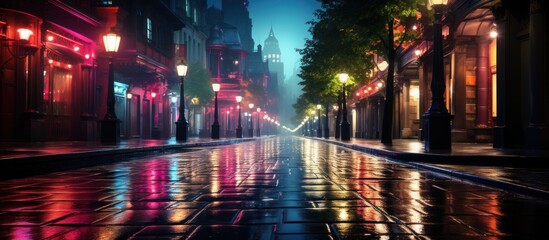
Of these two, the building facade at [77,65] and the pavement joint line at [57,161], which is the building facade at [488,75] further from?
the building facade at [77,65]

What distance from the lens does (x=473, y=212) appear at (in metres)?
5.04

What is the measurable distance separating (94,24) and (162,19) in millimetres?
11600

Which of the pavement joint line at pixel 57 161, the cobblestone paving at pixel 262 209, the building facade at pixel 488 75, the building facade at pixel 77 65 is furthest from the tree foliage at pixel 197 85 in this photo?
the cobblestone paving at pixel 262 209

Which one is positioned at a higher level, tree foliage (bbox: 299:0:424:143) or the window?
the window

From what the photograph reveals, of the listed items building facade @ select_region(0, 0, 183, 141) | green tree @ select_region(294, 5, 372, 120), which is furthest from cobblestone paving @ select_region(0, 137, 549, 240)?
green tree @ select_region(294, 5, 372, 120)

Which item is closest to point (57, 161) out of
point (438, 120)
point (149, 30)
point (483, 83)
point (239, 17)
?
point (438, 120)

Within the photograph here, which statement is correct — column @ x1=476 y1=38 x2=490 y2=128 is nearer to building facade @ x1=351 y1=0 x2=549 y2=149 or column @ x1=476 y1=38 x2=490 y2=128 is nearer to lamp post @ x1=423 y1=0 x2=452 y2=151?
building facade @ x1=351 y1=0 x2=549 y2=149

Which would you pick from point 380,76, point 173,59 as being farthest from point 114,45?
point 380,76

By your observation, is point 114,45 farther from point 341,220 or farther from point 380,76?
point 380,76

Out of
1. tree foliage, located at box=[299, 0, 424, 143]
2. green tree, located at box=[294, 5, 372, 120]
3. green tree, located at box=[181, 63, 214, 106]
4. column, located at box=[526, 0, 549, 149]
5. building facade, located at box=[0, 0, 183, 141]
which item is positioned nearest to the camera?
column, located at box=[526, 0, 549, 149]

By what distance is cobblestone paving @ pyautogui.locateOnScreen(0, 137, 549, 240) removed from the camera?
4.03 m

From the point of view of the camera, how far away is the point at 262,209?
5.19 m

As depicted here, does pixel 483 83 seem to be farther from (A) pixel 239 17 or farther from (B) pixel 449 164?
(A) pixel 239 17

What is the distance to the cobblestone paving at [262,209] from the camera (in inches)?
159
